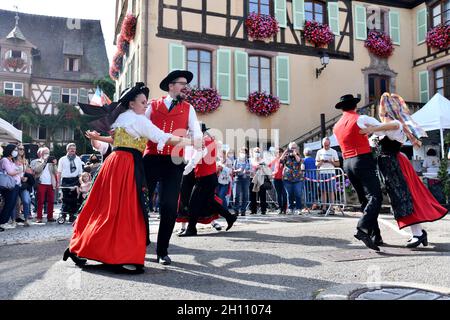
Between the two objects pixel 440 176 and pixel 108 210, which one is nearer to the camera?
pixel 108 210

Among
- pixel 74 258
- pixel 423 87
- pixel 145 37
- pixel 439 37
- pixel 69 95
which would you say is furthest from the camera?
pixel 69 95

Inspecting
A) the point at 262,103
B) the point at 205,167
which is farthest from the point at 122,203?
the point at 262,103

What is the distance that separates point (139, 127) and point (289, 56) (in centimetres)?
1448

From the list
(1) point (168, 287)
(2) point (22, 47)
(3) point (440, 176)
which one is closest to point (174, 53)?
(3) point (440, 176)

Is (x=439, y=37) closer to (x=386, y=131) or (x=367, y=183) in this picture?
(x=386, y=131)

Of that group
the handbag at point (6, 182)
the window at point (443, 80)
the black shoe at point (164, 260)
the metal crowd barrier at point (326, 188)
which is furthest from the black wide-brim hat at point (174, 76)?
the window at point (443, 80)

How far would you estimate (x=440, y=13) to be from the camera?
18.8m

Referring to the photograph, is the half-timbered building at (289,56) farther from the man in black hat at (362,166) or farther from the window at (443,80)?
the man in black hat at (362,166)

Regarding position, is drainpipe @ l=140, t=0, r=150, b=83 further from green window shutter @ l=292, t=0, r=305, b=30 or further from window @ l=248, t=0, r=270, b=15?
green window shutter @ l=292, t=0, r=305, b=30

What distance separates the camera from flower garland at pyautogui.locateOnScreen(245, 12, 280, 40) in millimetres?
16844

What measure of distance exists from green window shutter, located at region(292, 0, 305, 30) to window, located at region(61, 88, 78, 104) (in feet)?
70.0

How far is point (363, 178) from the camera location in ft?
16.2

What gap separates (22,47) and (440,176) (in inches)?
1246
